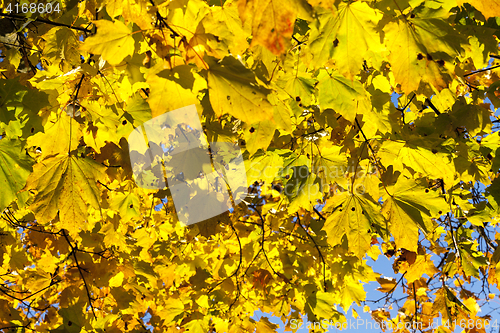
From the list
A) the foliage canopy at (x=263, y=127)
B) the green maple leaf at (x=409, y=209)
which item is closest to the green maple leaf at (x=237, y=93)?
the foliage canopy at (x=263, y=127)

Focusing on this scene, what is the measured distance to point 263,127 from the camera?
166cm

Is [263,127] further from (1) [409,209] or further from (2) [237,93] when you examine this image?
(1) [409,209]

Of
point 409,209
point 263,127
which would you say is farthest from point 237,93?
point 409,209

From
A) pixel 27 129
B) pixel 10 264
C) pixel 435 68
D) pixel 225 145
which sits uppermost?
pixel 435 68

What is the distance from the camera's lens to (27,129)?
1.60 meters

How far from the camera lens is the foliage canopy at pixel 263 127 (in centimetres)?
109

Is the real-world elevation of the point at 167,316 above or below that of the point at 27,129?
below

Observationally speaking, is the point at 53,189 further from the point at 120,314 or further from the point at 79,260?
the point at 120,314

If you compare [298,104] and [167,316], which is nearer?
[298,104]

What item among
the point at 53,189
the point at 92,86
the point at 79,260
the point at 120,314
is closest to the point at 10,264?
the point at 79,260

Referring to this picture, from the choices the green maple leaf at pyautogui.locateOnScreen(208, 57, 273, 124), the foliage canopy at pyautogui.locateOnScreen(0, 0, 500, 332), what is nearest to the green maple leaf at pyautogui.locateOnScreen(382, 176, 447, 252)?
the foliage canopy at pyautogui.locateOnScreen(0, 0, 500, 332)

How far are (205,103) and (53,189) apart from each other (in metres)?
0.98

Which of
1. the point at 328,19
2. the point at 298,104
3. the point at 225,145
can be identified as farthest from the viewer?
the point at 225,145

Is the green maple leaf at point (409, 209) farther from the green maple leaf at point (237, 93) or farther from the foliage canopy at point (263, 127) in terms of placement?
the green maple leaf at point (237, 93)
